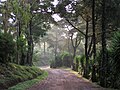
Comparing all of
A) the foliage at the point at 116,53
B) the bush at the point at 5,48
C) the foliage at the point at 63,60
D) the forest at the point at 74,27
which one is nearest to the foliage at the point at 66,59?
the foliage at the point at 63,60

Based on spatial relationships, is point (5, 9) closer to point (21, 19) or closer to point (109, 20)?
point (21, 19)

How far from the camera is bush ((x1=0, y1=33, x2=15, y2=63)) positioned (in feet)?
66.6

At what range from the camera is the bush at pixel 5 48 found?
2029 cm

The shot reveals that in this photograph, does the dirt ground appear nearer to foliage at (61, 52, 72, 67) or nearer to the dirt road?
the dirt road

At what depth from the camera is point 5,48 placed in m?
20.7

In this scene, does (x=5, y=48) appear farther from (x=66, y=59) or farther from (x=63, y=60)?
(x=63, y=60)

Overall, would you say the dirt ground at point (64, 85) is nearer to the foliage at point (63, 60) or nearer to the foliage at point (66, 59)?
the foliage at point (66, 59)

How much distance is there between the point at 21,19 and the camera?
28.6m

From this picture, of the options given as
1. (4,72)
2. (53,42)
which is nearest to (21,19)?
(4,72)

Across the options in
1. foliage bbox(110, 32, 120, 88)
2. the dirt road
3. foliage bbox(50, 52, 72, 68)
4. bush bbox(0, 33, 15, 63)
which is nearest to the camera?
foliage bbox(110, 32, 120, 88)

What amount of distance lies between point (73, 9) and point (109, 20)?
19.1 ft

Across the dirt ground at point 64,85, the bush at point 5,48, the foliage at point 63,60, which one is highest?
the bush at point 5,48

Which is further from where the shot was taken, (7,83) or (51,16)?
(51,16)

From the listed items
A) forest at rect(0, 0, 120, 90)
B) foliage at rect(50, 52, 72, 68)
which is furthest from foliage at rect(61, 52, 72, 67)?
forest at rect(0, 0, 120, 90)
